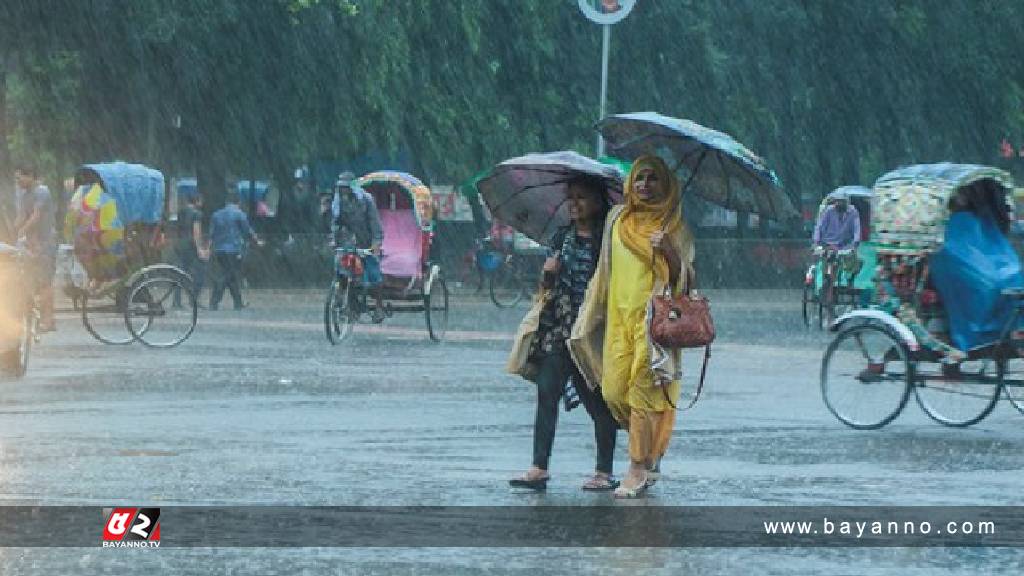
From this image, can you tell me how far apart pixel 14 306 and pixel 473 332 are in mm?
10610

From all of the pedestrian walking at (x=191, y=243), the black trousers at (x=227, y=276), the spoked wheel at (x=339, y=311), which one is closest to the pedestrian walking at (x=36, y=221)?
the spoked wheel at (x=339, y=311)

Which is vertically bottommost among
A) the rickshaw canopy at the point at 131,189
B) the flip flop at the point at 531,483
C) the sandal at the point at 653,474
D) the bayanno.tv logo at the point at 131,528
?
the bayanno.tv logo at the point at 131,528

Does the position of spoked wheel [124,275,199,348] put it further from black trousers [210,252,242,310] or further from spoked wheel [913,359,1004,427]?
black trousers [210,252,242,310]

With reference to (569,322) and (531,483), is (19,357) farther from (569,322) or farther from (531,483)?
(531,483)

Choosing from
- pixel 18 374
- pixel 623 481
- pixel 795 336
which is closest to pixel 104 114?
pixel 795 336

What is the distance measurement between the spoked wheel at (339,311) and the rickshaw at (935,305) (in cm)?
965

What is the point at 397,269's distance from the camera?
25.9 metres

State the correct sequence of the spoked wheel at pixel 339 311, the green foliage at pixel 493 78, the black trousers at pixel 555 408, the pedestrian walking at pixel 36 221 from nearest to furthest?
the black trousers at pixel 555 408
the pedestrian walking at pixel 36 221
the spoked wheel at pixel 339 311
the green foliage at pixel 493 78

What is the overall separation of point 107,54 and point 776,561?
30274mm

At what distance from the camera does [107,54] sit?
3791 cm

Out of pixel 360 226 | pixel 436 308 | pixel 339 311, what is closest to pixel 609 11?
pixel 436 308

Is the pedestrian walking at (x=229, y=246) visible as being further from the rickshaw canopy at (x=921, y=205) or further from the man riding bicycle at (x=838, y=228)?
the rickshaw canopy at (x=921, y=205)

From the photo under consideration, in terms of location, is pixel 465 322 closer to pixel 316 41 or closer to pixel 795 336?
pixel 795 336

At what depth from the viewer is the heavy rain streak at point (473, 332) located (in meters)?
9.99
